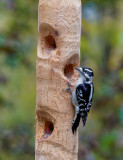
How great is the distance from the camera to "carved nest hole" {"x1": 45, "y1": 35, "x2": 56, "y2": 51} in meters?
4.13

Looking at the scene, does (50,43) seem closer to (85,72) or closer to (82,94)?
(85,72)

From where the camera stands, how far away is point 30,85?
34.1 ft

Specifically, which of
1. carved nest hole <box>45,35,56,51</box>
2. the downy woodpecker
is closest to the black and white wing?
the downy woodpecker

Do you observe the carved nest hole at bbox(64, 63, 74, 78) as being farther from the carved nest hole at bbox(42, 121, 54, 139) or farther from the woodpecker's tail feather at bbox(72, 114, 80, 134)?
the carved nest hole at bbox(42, 121, 54, 139)

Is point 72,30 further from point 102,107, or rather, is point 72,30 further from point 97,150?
point 102,107

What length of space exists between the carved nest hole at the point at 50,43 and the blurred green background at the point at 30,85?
1.84 meters

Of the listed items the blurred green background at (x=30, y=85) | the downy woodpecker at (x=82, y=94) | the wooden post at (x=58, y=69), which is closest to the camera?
the wooden post at (x=58, y=69)

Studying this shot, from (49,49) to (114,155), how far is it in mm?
5670

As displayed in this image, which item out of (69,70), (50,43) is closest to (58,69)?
(69,70)

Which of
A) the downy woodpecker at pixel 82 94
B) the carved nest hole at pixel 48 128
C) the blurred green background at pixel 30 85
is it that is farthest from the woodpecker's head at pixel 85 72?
the blurred green background at pixel 30 85

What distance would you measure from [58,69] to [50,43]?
1.38ft

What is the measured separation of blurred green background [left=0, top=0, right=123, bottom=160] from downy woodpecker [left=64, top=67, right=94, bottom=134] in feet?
6.94

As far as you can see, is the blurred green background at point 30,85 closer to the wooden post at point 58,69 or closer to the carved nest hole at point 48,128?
the wooden post at point 58,69

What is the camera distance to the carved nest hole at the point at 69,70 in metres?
4.10
